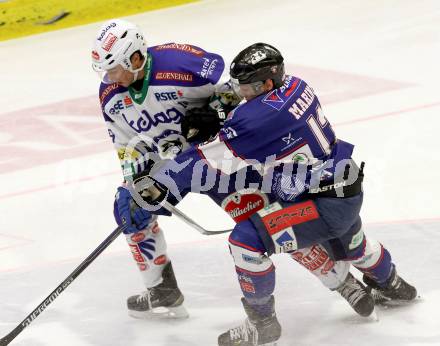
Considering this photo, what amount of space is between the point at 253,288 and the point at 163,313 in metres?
0.77

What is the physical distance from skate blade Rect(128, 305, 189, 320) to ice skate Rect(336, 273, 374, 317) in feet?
2.57

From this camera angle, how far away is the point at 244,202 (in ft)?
13.9

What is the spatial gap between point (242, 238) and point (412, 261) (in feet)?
3.84

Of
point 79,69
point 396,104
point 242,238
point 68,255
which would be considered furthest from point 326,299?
point 79,69

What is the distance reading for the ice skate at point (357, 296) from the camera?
13.1 feet

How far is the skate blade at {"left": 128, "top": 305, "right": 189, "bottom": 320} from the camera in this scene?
14.5 ft

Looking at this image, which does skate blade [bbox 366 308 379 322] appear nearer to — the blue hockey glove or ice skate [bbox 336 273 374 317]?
ice skate [bbox 336 273 374 317]

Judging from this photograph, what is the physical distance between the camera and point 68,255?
5195 millimetres

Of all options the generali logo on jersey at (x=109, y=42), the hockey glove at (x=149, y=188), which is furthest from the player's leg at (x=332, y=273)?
the generali logo on jersey at (x=109, y=42)

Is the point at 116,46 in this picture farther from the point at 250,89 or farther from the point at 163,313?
the point at 163,313

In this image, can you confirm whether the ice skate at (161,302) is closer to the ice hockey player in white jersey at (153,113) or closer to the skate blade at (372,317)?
the ice hockey player in white jersey at (153,113)

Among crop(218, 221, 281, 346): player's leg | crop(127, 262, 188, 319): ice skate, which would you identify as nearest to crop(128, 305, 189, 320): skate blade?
crop(127, 262, 188, 319): ice skate

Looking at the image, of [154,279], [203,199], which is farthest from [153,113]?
[203,199]

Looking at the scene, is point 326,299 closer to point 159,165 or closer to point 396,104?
point 159,165
